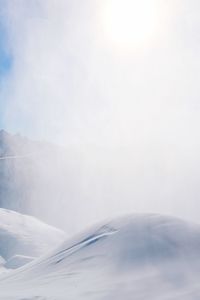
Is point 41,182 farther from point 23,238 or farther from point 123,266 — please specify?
point 123,266

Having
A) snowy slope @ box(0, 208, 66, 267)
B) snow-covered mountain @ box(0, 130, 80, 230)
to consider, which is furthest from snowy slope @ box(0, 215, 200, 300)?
snow-covered mountain @ box(0, 130, 80, 230)

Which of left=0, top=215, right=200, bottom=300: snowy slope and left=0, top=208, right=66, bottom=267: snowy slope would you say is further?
left=0, top=208, right=66, bottom=267: snowy slope

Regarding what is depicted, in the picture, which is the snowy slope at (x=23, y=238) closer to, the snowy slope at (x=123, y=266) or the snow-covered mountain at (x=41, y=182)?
the snowy slope at (x=123, y=266)

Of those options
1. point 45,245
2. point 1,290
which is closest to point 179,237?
point 1,290

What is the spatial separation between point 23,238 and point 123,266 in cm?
3000

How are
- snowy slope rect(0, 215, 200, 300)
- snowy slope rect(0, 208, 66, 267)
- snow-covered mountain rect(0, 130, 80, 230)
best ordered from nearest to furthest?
snowy slope rect(0, 215, 200, 300) → snowy slope rect(0, 208, 66, 267) → snow-covered mountain rect(0, 130, 80, 230)

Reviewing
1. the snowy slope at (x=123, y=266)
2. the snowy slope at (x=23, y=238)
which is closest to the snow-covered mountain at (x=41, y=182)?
the snowy slope at (x=23, y=238)

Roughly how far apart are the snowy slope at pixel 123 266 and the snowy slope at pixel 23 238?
20428 millimetres

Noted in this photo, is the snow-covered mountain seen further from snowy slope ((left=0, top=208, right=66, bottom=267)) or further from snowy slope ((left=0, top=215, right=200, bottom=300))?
snowy slope ((left=0, top=215, right=200, bottom=300))

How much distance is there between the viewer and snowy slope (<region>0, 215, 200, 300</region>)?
30.5 ft

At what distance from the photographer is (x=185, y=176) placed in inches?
3917

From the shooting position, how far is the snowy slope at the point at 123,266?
9.29 metres

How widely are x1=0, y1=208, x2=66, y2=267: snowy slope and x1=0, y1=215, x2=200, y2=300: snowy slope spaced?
20.4m

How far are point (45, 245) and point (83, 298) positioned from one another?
1170 inches
